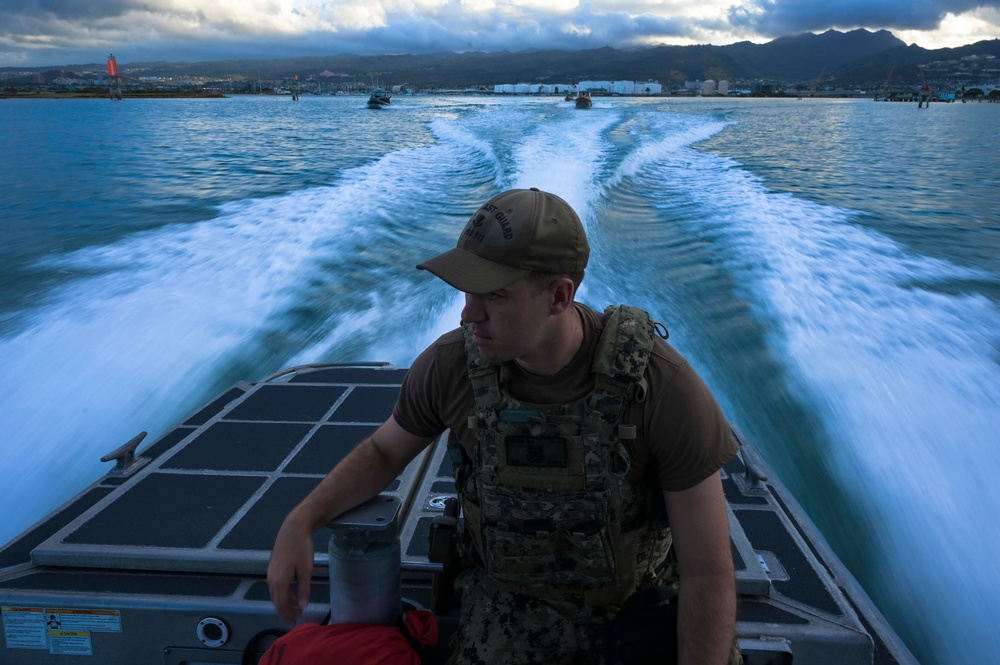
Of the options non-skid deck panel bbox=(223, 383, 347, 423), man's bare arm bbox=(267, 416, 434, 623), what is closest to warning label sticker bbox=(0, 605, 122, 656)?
man's bare arm bbox=(267, 416, 434, 623)

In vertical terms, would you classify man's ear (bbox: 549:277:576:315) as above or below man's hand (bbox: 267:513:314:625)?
above

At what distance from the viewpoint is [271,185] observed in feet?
35.3

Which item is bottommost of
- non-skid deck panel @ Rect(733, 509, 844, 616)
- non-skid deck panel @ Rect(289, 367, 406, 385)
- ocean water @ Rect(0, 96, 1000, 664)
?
ocean water @ Rect(0, 96, 1000, 664)

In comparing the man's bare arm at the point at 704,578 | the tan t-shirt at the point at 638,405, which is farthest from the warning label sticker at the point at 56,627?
the man's bare arm at the point at 704,578

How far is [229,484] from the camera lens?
2.30 metres

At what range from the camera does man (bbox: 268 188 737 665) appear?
4.36 feet

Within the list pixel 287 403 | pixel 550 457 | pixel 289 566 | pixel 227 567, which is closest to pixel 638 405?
pixel 550 457

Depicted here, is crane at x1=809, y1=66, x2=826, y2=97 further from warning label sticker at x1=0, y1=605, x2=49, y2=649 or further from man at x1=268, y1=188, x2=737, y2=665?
warning label sticker at x1=0, y1=605, x2=49, y2=649

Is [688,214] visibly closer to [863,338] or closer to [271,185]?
[863,338]

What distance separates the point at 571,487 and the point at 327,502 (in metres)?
0.54

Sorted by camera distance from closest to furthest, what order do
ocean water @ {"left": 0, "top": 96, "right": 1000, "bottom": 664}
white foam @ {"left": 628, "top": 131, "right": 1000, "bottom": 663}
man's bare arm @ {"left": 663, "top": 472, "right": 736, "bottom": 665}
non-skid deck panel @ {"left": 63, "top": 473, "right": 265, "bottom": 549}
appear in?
man's bare arm @ {"left": 663, "top": 472, "right": 736, "bottom": 665}, non-skid deck panel @ {"left": 63, "top": 473, "right": 265, "bottom": 549}, white foam @ {"left": 628, "top": 131, "right": 1000, "bottom": 663}, ocean water @ {"left": 0, "top": 96, "right": 1000, "bottom": 664}

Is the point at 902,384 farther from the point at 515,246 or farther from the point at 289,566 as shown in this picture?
the point at 289,566

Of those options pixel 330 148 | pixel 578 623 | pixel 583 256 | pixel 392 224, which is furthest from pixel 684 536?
pixel 330 148

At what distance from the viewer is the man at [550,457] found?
1329mm
